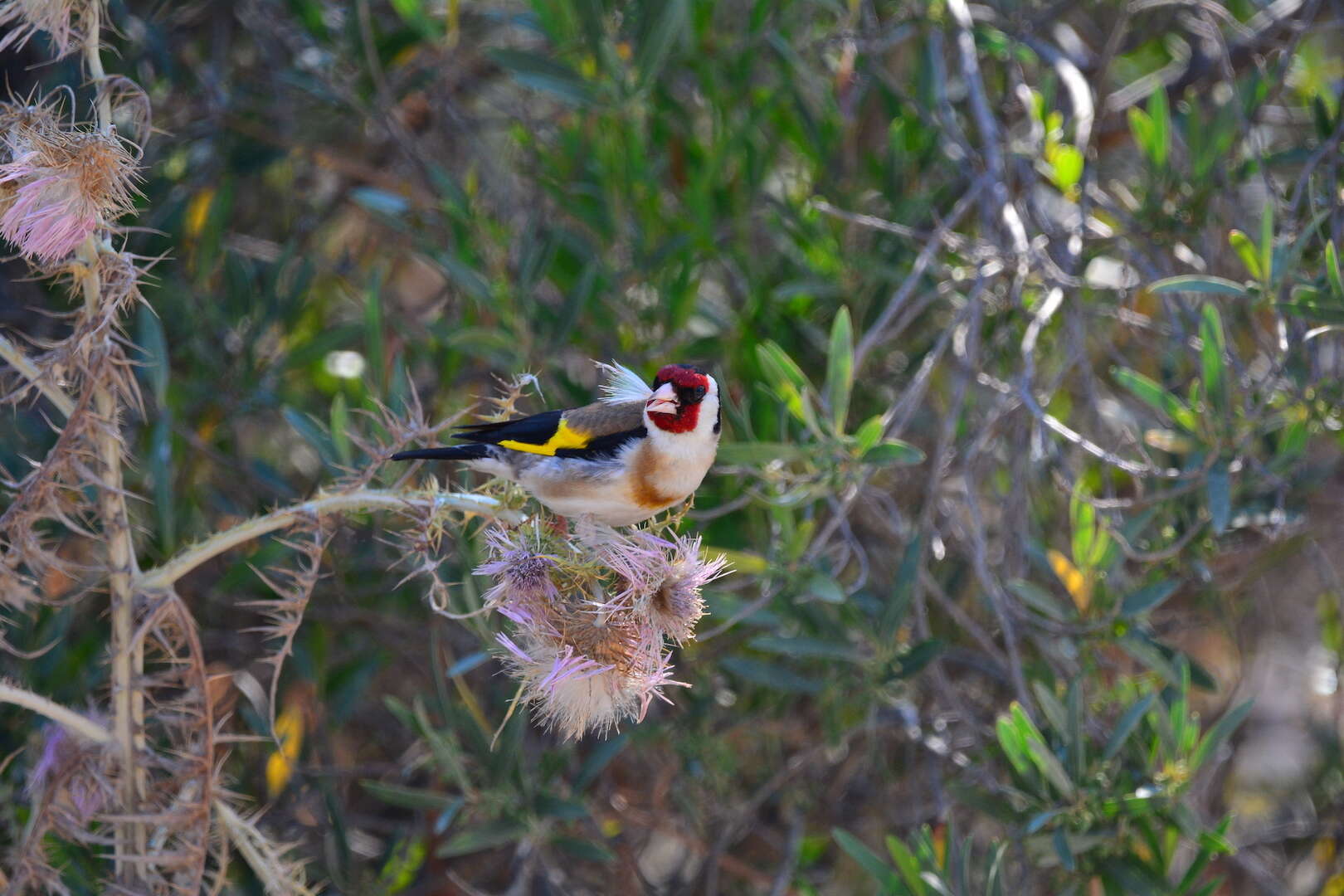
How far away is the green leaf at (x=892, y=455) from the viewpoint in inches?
113

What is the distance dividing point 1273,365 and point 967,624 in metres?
1.03

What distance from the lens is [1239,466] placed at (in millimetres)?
3193

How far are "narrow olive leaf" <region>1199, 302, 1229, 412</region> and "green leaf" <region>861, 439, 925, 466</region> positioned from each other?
0.72 meters

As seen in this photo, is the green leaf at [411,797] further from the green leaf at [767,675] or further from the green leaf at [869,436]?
the green leaf at [869,436]

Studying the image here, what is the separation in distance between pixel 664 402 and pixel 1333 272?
154 cm

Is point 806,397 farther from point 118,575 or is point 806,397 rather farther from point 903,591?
point 118,575

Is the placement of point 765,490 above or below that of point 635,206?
below

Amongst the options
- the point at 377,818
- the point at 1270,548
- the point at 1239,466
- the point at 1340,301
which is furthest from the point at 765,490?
the point at 377,818

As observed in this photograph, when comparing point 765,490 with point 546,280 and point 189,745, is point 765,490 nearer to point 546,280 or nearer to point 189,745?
point 546,280

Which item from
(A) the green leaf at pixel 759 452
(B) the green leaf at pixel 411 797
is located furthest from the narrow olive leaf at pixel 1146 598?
(B) the green leaf at pixel 411 797

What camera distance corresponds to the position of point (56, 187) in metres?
2.09

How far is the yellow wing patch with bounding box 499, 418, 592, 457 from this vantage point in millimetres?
2957

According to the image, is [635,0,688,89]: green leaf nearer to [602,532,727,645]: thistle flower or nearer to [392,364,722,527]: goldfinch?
[392,364,722,527]: goldfinch

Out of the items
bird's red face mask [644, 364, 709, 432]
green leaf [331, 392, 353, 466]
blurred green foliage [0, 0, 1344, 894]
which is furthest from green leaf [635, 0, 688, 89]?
green leaf [331, 392, 353, 466]
